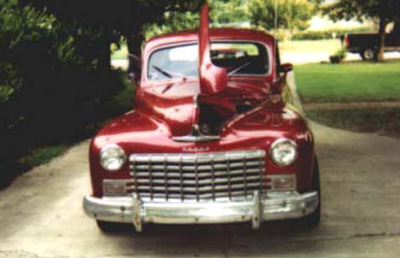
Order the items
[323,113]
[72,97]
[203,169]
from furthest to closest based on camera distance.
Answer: [323,113], [72,97], [203,169]

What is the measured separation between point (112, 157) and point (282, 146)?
1.36 metres

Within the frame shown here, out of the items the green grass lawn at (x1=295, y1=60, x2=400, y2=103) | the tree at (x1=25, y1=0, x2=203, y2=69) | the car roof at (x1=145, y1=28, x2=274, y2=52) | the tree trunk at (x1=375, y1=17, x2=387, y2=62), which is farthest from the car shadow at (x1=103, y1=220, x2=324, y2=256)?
the tree trunk at (x1=375, y1=17, x2=387, y2=62)

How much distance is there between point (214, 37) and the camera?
761 cm

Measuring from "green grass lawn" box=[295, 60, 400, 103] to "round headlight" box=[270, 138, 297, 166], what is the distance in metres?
10.5

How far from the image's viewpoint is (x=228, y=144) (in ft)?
18.2

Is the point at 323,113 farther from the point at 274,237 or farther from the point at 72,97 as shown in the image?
Answer: the point at 274,237

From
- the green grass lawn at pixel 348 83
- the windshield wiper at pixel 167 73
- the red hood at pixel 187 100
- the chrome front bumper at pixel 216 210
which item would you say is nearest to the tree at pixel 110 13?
the green grass lawn at pixel 348 83

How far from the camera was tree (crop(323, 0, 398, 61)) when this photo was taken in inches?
1141

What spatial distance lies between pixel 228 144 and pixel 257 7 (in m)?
39.1

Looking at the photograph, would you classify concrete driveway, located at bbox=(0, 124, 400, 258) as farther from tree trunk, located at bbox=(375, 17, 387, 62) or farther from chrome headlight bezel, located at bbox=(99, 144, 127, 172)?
tree trunk, located at bbox=(375, 17, 387, 62)

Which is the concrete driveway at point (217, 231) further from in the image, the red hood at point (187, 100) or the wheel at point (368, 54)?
the wheel at point (368, 54)

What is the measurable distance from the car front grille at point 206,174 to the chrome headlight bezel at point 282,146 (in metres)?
0.09

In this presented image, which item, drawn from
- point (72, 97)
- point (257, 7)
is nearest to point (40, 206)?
point (72, 97)

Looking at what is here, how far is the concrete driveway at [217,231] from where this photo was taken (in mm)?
5973
